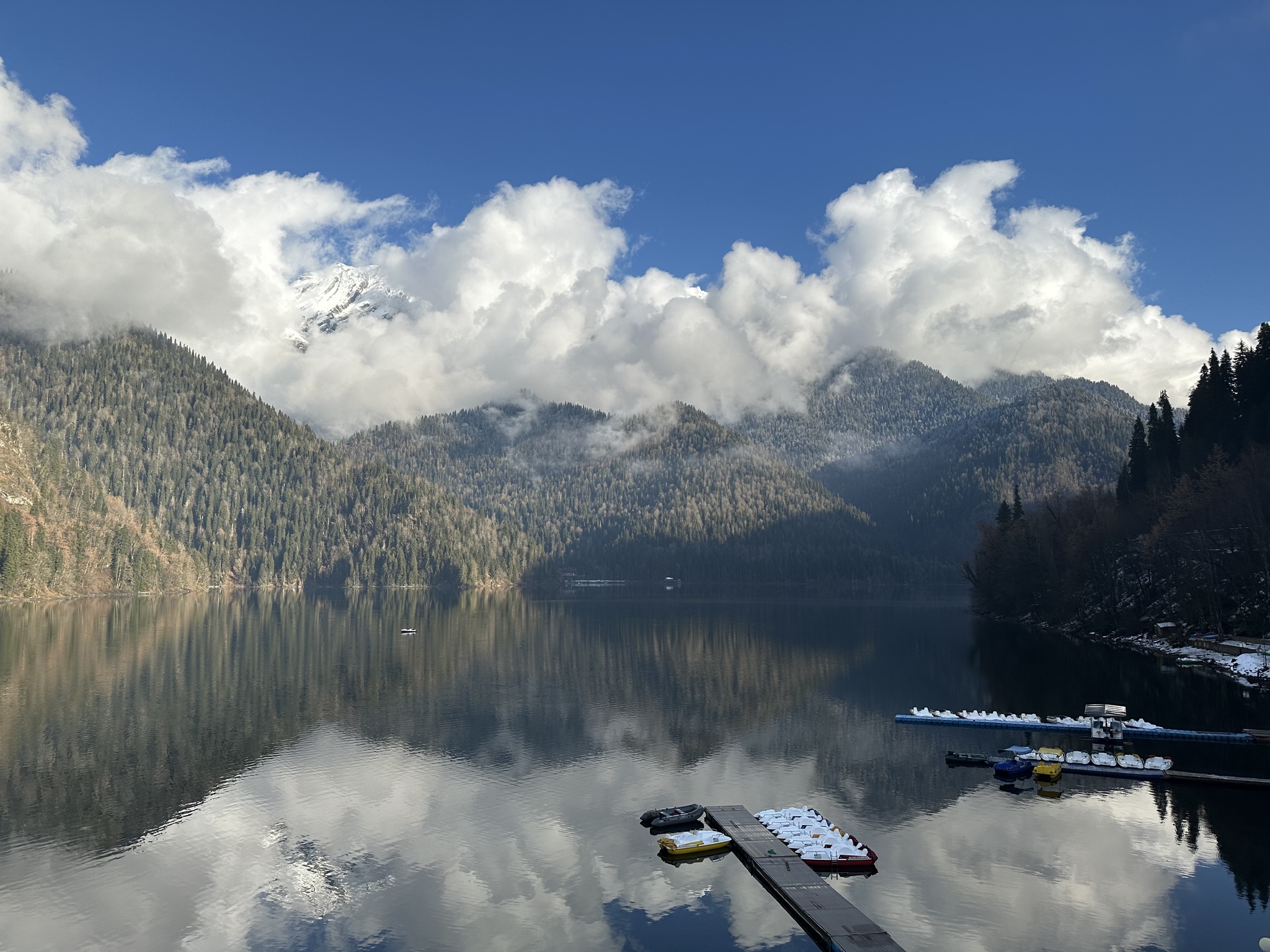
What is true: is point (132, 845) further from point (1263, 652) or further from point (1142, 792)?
point (1263, 652)

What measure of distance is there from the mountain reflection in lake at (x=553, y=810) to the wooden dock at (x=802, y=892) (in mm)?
1047

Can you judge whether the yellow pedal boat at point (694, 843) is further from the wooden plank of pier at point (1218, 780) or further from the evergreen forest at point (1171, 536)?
the evergreen forest at point (1171, 536)

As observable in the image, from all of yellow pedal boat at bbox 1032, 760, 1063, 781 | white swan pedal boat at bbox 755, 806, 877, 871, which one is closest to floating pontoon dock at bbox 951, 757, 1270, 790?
yellow pedal boat at bbox 1032, 760, 1063, 781

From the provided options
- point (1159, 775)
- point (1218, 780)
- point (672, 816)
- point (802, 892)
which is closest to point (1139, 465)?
point (1159, 775)

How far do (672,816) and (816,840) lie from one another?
9.28 meters

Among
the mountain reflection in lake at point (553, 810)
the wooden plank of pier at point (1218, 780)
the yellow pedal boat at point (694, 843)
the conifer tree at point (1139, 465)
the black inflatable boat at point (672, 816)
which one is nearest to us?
the mountain reflection in lake at point (553, 810)

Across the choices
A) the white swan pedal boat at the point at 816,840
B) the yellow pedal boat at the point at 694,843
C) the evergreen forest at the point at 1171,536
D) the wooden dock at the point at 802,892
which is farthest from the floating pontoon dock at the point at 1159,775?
the evergreen forest at the point at 1171,536

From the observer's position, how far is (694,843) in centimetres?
4591

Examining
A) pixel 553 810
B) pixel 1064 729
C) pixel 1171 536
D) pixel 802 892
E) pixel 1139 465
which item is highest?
pixel 1139 465

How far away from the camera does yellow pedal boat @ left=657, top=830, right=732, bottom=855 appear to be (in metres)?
45.6

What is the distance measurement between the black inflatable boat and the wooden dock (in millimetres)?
1215

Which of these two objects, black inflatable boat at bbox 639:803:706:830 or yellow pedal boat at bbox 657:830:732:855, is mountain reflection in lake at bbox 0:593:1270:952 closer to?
yellow pedal boat at bbox 657:830:732:855

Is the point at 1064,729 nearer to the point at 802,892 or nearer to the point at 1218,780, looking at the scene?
the point at 1218,780

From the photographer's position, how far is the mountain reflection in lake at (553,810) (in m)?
37.7
